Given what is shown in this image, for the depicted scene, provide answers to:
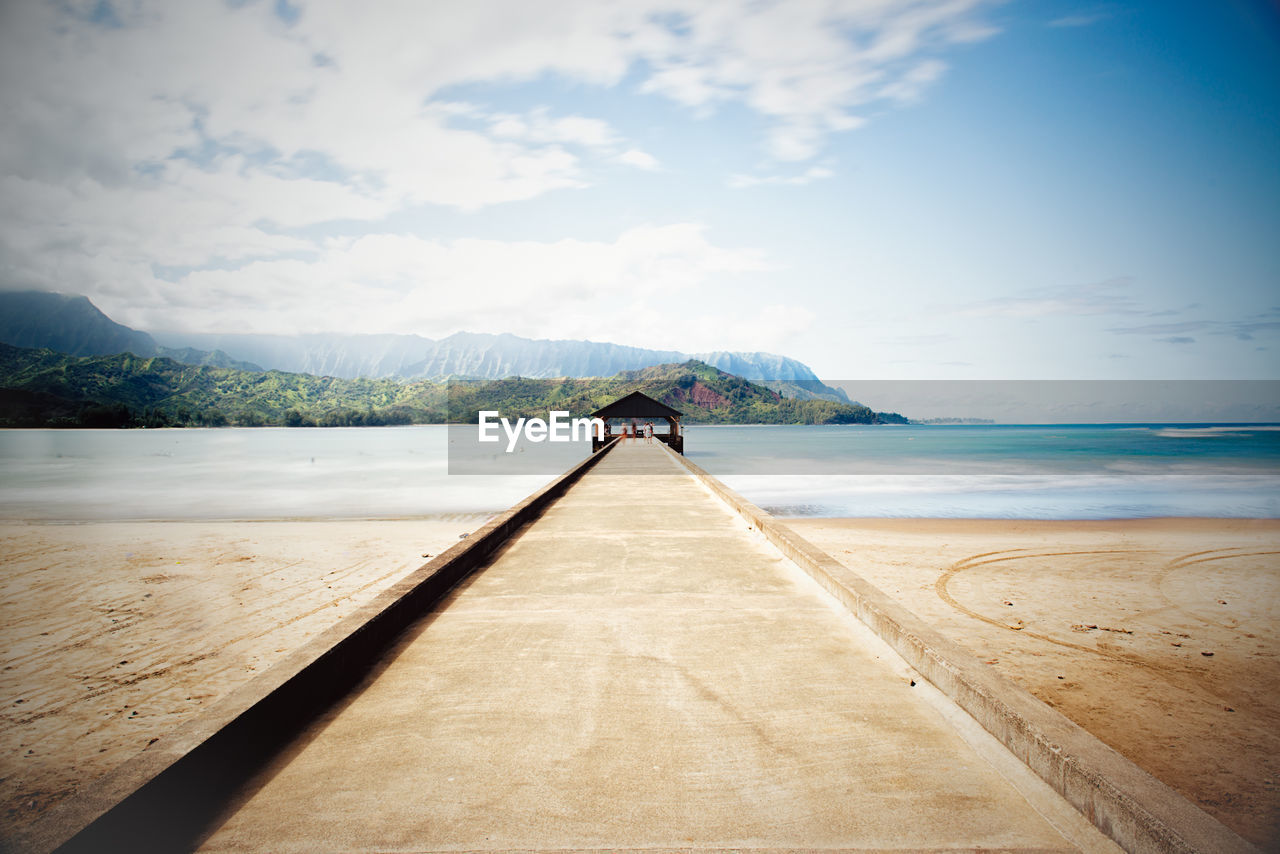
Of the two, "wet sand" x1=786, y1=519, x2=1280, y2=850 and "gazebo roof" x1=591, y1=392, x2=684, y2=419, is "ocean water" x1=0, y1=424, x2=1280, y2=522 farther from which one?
"wet sand" x1=786, y1=519, x2=1280, y2=850

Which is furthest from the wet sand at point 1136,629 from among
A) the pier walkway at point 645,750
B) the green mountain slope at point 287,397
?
the green mountain slope at point 287,397

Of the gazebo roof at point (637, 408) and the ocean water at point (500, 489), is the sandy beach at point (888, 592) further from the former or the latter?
the gazebo roof at point (637, 408)

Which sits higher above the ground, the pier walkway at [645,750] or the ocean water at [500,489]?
the pier walkway at [645,750]

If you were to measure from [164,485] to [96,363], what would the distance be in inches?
4959

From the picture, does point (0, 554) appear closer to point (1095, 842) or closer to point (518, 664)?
point (518, 664)

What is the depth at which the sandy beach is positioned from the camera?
379 centimetres

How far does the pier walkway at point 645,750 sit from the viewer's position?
2232mm

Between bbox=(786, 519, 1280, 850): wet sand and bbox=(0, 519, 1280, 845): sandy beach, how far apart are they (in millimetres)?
24

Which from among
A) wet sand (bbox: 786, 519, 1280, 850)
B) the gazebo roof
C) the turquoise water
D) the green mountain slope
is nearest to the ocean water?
the turquoise water

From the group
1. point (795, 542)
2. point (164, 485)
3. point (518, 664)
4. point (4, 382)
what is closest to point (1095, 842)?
point (518, 664)

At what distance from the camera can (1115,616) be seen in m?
7.02

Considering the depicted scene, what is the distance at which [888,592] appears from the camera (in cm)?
795

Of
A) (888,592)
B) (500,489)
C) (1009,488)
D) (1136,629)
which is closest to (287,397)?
(500,489)

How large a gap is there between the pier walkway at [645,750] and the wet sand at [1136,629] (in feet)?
4.91
